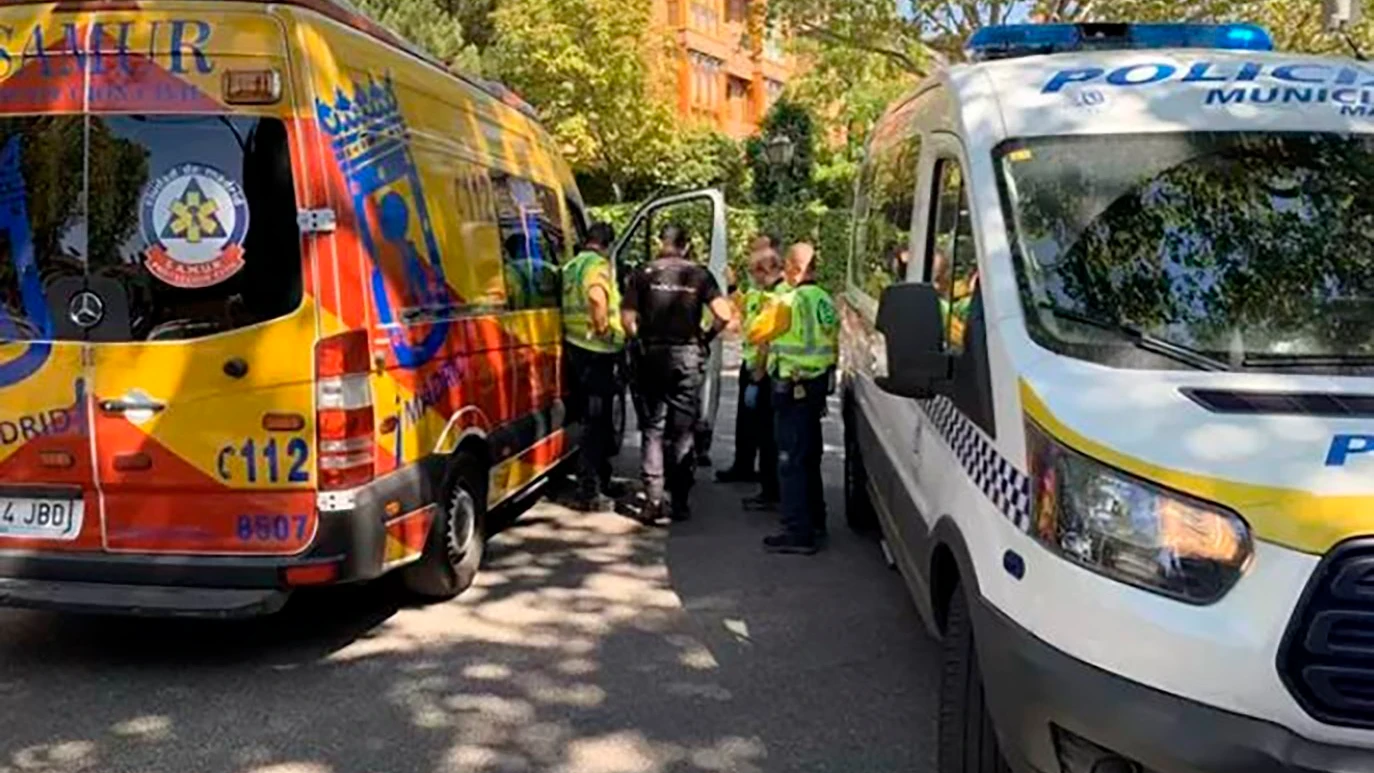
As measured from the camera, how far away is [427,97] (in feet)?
18.2

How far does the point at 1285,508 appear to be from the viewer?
2.62 meters

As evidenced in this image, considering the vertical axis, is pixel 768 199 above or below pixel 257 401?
above

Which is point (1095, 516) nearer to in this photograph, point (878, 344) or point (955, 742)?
point (955, 742)

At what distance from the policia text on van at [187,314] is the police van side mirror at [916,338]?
2008 millimetres

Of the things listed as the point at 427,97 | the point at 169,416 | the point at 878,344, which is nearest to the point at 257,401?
the point at 169,416

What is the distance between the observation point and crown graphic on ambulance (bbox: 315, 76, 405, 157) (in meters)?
4.56

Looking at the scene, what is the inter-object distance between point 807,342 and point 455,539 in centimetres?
202

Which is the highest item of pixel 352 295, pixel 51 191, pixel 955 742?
pixel 51 191

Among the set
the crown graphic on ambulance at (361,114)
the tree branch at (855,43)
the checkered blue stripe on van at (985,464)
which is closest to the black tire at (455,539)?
the crown graphic on ambulance at (361,114)

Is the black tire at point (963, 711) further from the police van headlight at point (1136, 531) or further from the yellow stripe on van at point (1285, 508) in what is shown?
the yellow stripe on van at point (1285, 508)

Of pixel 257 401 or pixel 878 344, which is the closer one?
pixel 257 401

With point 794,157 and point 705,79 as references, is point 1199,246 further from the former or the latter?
point 705,79

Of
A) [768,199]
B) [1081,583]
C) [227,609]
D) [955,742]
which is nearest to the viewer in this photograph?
[1081,583]

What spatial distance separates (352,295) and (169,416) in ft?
2.54
